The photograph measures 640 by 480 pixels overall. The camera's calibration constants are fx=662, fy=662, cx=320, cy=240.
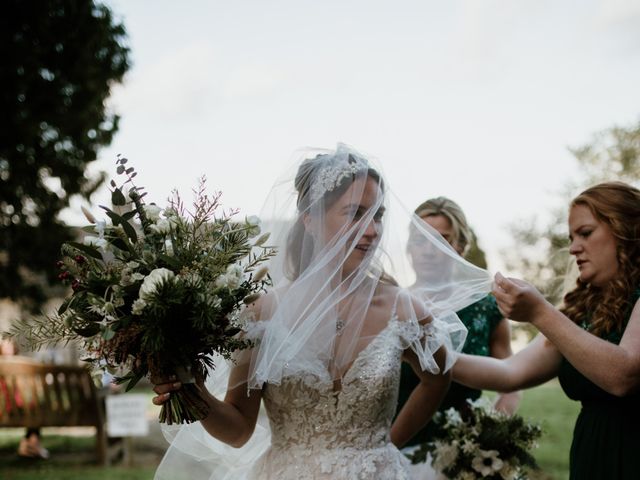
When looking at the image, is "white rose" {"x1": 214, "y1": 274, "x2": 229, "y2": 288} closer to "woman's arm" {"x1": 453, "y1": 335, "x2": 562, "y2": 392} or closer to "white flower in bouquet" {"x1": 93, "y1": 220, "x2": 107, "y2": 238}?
"white flower in bouquet" {"x1": 93, "y1": 220, "x2": 107, "y2": 238}

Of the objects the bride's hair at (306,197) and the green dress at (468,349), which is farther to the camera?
the green dress at (468,349)

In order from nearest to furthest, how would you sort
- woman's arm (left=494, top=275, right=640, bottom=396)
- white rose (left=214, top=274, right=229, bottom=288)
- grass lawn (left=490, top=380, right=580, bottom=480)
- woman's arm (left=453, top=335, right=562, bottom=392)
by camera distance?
white rose (left=214, top=274, right=229, bottom=288)
woman's arm (left=494, top=275, right=640, bottom=396)
woman's arm (left=453, top=335, right=562, bottom=392)
grass lawn (left=490, top=380, right=580, bottom=480)

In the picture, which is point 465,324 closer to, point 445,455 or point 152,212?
point 445,455

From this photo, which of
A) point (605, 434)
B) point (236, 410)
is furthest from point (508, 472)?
point (236, 410)

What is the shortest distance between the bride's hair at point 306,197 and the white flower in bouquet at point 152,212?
862 mm

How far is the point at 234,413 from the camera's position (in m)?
3.11

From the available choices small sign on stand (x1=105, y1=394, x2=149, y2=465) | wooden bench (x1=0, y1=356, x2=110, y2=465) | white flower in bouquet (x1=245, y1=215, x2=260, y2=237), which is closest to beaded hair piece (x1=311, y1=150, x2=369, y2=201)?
white flower in bouquet (x1=245, y1=215, x2=260, y2=237)

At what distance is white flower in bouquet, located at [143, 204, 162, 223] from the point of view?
8.82 feet

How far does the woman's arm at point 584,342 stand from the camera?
2809 millimetres

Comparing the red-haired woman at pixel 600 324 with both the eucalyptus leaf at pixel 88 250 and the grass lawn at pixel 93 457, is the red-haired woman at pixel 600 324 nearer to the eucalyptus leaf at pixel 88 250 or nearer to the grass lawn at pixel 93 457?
the eucalyptus leaf at pixel 88 250

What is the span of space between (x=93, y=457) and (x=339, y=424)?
8542 millimetres

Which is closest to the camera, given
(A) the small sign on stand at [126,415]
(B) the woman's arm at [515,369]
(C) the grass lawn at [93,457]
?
(B) the woman's arm at [515,369]

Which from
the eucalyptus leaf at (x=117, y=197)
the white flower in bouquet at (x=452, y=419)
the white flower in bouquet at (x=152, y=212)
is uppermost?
the eucalyptus leaf at (x=117, y=197)

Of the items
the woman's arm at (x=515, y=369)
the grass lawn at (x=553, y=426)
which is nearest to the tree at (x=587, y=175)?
the grass lawn at (x=553, y=426)
